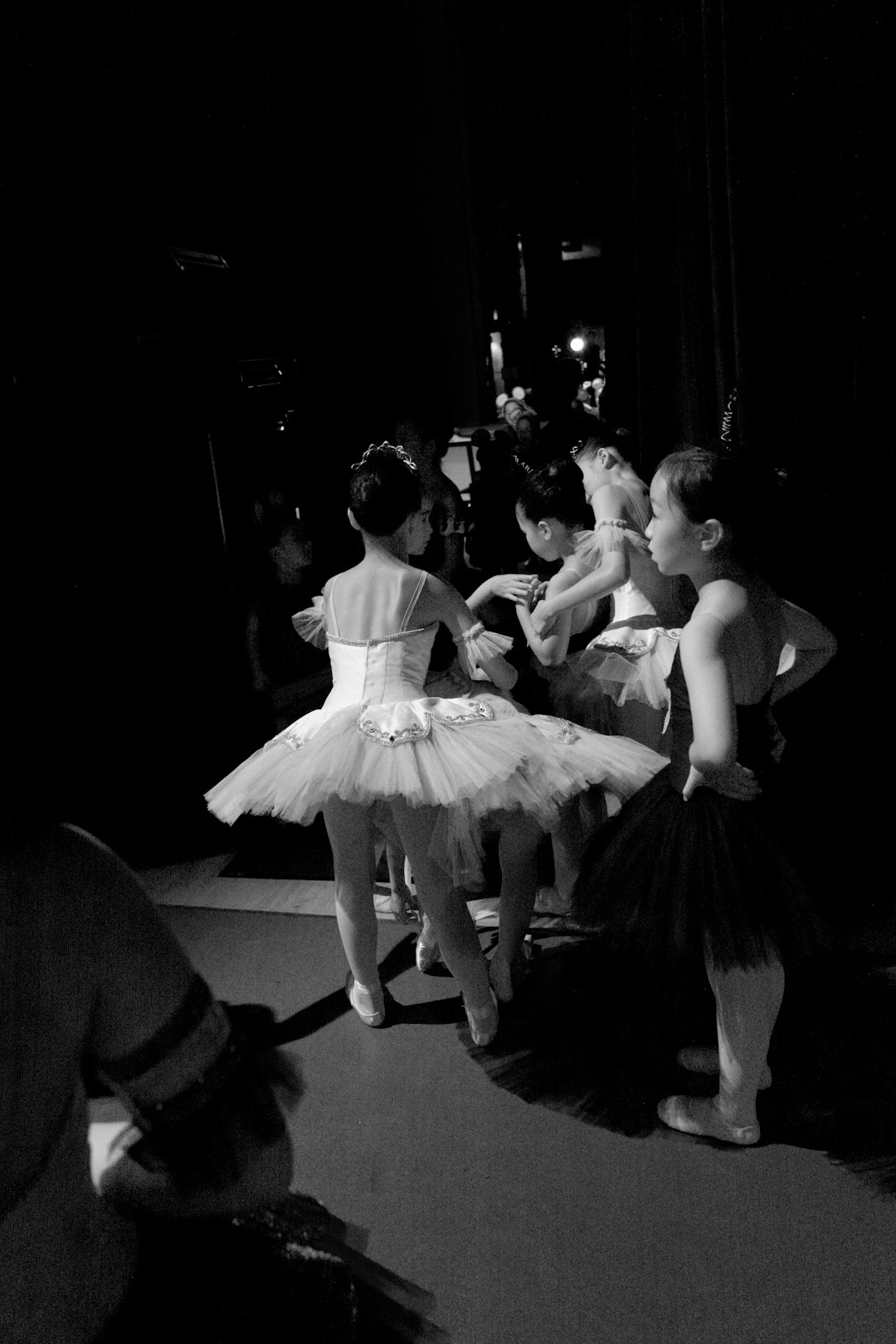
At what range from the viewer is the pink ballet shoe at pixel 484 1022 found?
111 inches

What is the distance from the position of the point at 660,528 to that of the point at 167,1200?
1647 mm

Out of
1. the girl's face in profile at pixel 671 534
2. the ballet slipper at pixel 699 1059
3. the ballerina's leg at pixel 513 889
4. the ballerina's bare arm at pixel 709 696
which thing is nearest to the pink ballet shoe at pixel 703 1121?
the ballet slipper at pixel 699 1059

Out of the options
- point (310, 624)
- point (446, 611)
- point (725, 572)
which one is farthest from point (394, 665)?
point (725, 572)

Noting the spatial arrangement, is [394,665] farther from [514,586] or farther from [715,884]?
[715,884]

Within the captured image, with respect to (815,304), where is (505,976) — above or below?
below

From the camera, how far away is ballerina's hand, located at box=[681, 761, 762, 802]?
217 cm

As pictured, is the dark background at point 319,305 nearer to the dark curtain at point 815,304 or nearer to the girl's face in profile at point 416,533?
the dark curtain at point 815,304

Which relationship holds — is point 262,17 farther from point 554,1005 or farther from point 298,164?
point 554,1005

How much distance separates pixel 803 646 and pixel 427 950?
167 cm

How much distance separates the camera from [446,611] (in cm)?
280

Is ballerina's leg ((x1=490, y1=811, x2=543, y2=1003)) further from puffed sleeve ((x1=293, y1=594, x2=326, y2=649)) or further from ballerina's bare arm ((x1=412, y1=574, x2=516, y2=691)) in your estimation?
puffed sleeve ((x1=293, y1=594, x2=326, y2=649))

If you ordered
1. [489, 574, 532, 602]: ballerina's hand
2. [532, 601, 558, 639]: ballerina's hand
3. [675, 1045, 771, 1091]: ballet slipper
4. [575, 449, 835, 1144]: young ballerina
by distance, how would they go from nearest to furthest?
[575, 449, 835, 1144]: young ballerina, [675, 1045, 771, 1091]: ballet slipper, [489, 574, 532, 602]: ballerina's hand, [532, 601, 558, 639]: ballerina's hand

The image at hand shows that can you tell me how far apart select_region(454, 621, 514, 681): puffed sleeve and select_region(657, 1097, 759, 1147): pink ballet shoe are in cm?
132

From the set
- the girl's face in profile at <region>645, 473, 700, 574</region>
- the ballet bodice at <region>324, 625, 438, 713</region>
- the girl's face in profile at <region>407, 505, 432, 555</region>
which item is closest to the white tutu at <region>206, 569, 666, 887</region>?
the ballet bodice at <region>324, 625, 438, 713</region>
